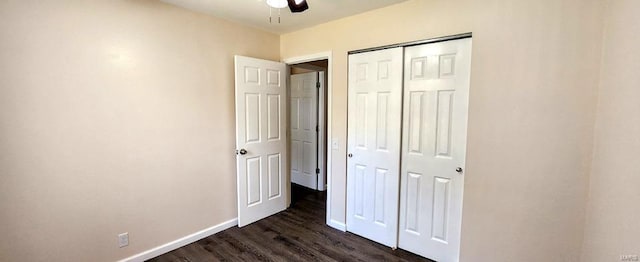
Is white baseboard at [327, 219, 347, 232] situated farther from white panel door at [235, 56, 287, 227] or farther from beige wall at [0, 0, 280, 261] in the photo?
beige wall at [0, 0, 280, 261]

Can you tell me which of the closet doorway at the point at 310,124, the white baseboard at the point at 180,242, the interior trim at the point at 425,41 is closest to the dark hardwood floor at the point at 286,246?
the white baseboard at the point at 180,242

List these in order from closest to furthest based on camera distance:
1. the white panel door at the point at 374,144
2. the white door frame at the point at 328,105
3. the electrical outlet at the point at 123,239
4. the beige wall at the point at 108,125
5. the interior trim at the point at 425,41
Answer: the beige wall at the point at 108,125
the interior trim at the point at 425,41
the electrical outlet at the point at 123,239
the white panel door at the point at 374,144
the white door frame at the point at 328,105

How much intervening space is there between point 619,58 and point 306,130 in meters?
3.40

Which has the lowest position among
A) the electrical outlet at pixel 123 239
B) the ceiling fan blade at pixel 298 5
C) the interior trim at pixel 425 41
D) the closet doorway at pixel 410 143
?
the electrical outlet at pixel 123 239

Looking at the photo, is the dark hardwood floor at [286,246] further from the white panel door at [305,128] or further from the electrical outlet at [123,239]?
the white panel door at [305,128]

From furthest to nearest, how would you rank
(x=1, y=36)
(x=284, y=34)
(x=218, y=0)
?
(x=284, y=34), (x=218, y=0), (x=1, y=36)

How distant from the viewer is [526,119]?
5.71 feet

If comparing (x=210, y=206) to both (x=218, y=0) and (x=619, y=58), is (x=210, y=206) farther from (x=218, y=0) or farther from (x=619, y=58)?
(x=619, y=58)

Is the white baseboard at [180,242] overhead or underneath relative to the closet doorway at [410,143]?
underneath

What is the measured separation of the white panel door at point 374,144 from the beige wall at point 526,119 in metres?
0.42

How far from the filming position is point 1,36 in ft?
5.17

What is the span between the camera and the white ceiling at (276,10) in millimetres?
2264

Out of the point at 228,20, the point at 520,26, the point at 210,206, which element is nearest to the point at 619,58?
the point at 520,26

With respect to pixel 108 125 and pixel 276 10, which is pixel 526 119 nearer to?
pixel 276 10
